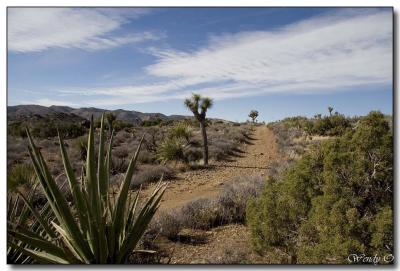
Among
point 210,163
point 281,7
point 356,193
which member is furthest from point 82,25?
point 210,163

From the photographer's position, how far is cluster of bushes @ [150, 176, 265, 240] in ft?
17.9

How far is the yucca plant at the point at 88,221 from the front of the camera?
2537mm

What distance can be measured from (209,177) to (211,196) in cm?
282

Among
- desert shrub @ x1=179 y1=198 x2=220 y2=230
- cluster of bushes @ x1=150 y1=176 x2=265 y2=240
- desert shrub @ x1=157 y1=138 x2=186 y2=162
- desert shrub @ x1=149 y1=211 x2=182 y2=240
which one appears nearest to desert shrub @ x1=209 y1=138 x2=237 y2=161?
desert shrub @ x1=157 y1=138 x2=186 y2=162

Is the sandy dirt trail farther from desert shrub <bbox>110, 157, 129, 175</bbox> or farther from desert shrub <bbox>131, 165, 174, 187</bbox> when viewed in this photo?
desert shrub <bbox>110, 157, 129, 175</bbox>

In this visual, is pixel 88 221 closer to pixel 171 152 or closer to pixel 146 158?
pixel 171 152

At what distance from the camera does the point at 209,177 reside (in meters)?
10.6

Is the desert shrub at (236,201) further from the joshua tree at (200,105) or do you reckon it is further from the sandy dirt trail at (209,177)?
the joshua tree at (200,105)

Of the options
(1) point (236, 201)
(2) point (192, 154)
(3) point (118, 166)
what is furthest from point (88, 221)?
(2) point (192, 154)

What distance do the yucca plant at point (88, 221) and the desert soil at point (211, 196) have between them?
1.61 ft

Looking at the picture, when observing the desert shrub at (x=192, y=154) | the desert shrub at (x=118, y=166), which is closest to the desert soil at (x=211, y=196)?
the desert shrub at (x=192, y=154)

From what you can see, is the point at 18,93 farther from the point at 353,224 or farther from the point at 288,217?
the point at 353,224

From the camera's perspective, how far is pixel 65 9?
416 cm

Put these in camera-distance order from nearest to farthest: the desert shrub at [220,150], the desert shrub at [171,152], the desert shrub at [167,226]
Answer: the desert shrub at [167,226] → the desert shrub at [171,152] → the desert shrub at [220,150]
